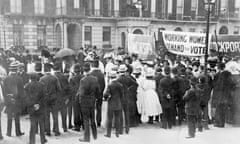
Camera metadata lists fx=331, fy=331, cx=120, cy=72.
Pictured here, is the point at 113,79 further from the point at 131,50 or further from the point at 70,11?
the point at 70,11

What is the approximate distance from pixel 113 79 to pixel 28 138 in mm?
2269

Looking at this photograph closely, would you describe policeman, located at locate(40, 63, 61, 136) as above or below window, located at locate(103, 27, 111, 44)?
below

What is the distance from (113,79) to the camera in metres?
7.16

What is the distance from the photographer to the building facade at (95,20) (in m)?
27.0

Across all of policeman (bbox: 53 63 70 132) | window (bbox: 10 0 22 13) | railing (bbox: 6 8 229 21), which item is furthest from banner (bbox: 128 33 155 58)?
window (bbox: 10 0 22 13)

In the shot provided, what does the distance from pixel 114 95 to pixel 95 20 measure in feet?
78.6

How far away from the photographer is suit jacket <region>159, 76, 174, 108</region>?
7.84 m

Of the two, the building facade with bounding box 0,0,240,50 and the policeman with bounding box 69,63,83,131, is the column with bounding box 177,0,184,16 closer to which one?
the building facade with bounding box 0,0,240,50

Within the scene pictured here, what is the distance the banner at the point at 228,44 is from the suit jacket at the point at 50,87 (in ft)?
14.2

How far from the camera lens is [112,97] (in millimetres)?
7086

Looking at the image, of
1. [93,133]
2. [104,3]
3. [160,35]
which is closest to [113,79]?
[93,133]

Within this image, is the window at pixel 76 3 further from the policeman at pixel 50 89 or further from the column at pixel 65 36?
the policeman at pixel 50 89

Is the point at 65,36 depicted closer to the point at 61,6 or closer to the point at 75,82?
the point at 61,6

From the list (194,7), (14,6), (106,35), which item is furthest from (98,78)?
(194,7)
